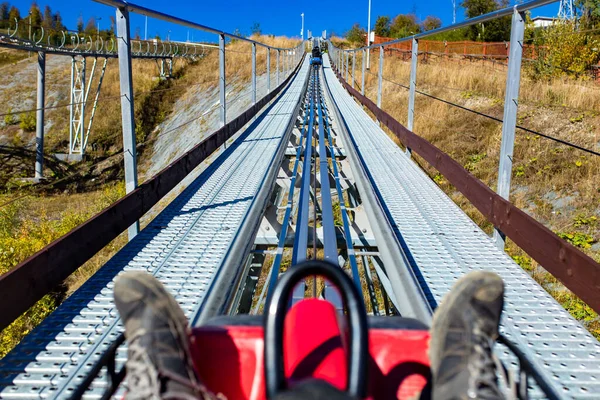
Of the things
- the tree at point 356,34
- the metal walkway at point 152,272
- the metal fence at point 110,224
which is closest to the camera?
the metal walkway at point 152,272

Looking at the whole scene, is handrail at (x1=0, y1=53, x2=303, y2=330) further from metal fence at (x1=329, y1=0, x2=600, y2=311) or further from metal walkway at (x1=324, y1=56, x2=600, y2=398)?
metal fence at (x1=329, y1=0, x2=600, y2=311)

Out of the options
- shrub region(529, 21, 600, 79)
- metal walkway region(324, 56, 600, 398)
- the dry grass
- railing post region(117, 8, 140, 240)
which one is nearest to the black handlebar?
metal walkway region(324, 56, 600, 398)

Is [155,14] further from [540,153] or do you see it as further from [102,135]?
[102,135]

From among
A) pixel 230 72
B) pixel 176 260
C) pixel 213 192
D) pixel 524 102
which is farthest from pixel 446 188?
pixel 230 72

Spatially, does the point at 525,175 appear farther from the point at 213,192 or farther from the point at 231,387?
the point at 231,387

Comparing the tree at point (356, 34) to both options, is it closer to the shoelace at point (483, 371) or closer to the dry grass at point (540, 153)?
the dry grass at point (540, 153)

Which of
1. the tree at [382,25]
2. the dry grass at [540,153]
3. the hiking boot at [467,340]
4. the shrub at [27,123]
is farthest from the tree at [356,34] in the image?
the hiking boot at [467,340]
